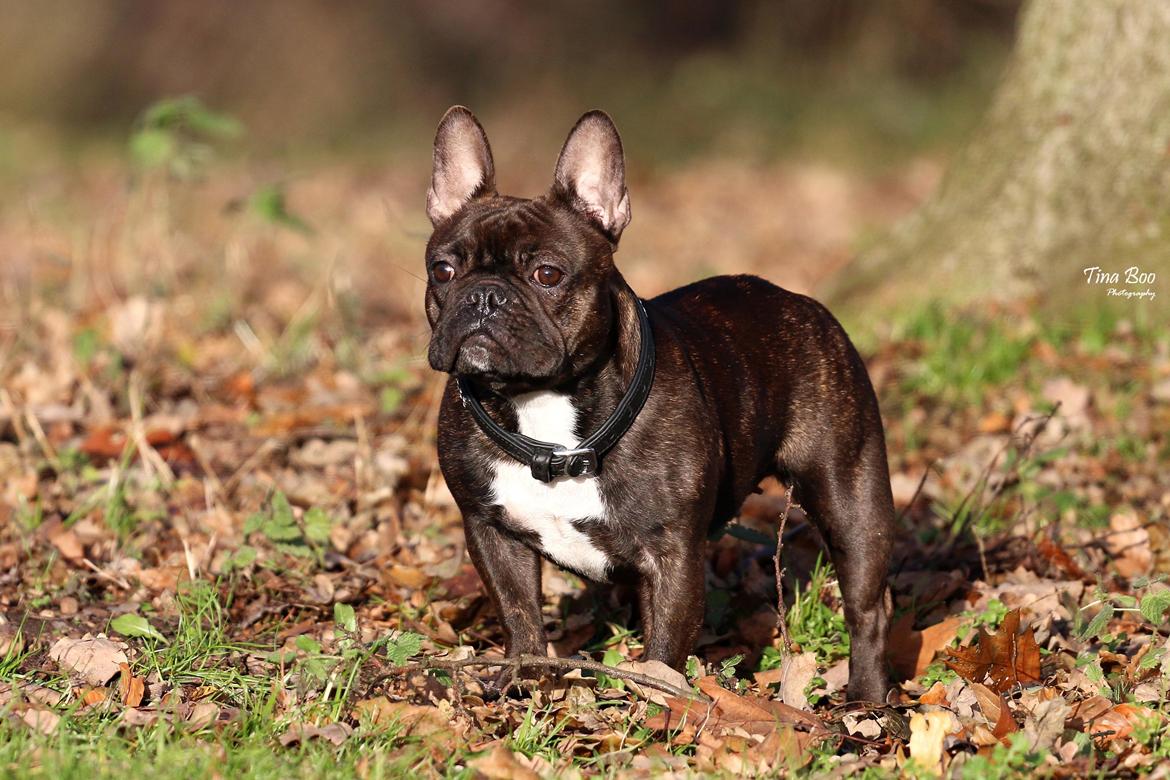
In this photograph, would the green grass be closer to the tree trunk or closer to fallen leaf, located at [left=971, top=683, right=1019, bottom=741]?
fallen leaf, located at [left=971, top=683, right=1019, bottom=741]

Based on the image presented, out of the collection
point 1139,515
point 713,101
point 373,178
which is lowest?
point 1139,515

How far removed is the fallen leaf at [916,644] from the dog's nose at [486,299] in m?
1.71

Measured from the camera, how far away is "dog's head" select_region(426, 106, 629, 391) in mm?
3607

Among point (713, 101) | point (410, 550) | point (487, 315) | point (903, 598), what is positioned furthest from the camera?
point (713, 101)

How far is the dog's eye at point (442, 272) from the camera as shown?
391 cm

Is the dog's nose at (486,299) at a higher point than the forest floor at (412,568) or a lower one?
higher

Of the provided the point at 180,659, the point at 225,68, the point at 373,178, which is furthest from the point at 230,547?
the point at 225,68

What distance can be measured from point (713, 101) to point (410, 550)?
13.4m

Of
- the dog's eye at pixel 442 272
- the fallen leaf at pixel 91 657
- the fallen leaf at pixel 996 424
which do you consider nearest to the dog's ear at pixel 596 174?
the dog's eye at pixel 442 272

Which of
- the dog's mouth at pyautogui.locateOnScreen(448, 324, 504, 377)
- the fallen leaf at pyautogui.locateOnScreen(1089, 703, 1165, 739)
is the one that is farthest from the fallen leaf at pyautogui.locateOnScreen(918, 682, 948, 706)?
the dog's mouth at pyautogui.locateOnScreen(448, 324, 504, 377)

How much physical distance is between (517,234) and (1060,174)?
404cm

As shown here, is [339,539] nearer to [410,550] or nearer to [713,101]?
[410,550]

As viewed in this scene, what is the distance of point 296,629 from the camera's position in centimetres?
425
